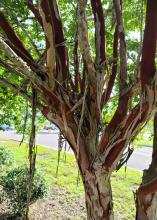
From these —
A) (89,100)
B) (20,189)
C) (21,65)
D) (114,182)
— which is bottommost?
(114,182)

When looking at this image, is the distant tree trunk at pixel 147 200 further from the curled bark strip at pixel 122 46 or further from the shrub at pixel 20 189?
the shrub at pixel 20 189

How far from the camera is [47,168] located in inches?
406

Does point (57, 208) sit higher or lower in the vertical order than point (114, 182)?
lower

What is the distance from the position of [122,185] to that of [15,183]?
11.9ft

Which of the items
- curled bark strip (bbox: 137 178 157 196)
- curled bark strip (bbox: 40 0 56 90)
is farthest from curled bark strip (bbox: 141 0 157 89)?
curled bark strip (bbox: 137 178 157 196)

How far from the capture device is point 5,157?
8867mm

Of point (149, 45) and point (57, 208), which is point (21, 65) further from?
point (57, 208)

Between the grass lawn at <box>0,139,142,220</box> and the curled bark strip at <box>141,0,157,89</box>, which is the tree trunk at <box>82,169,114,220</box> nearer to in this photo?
the curled bark strip at <box>141,0,157,89</box>

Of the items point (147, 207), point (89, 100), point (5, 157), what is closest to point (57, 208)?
point (5, 157)

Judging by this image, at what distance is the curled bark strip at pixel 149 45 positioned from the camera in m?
1.87

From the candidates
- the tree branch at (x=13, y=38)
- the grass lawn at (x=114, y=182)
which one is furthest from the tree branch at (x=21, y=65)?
the grass lawn at (x=114, y=182)

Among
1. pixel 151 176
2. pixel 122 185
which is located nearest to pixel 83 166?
pixel 151 176

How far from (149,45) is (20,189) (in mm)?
4698

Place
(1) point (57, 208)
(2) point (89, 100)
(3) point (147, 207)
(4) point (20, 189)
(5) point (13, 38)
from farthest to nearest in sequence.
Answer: (1) point (57, 208) < (4) point (20, 189) < (3) point (147, 207) < (5) point (13, 38) < (2) point (89, 100)
